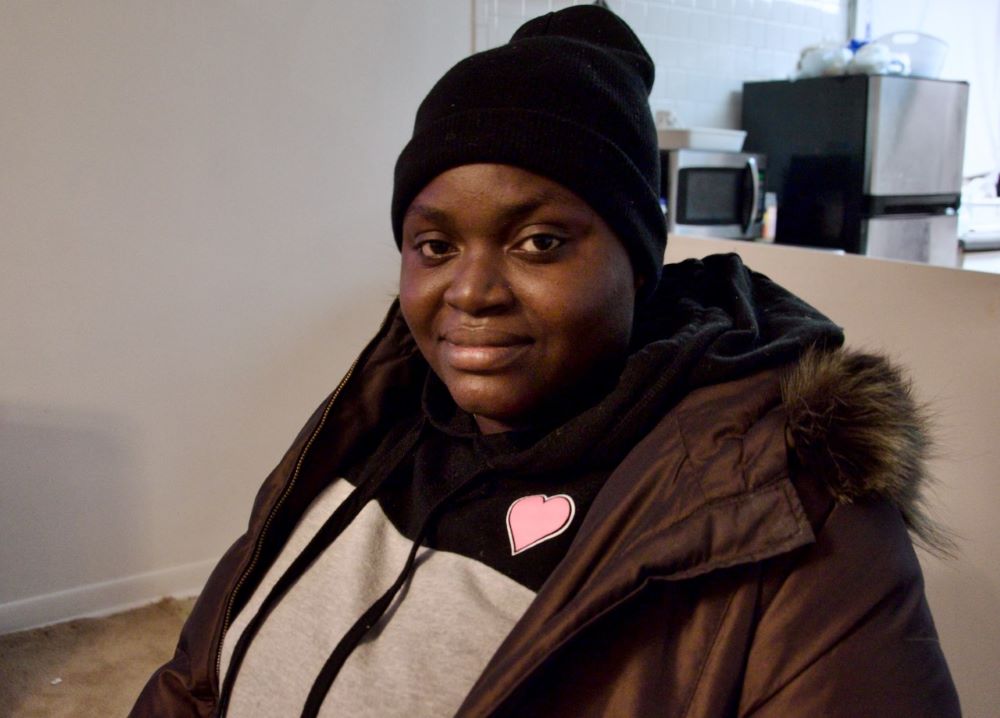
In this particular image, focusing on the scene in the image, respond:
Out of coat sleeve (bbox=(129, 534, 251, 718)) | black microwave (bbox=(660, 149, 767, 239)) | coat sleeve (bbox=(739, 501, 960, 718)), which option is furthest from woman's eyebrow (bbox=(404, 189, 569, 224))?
black microwave (bbox=(660, 149, 767, 239))

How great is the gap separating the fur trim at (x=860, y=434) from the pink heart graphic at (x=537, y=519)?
0.72 ft

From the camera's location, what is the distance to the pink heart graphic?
Result: 31.8 inches

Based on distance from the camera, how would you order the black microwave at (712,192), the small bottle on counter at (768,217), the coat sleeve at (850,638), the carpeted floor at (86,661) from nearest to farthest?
1. the coat sleeve at (850,638)
2. the carpeted floor at (86,661)
3. the black microwave at (712,192)
4. the small bottle on counter at (768,217)

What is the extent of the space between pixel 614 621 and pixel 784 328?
33cm

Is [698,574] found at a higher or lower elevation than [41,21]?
lower

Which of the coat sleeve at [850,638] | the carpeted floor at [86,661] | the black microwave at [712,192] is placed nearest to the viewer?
the coat sleeve at [850,638]

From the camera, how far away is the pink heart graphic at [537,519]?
31.8 inches

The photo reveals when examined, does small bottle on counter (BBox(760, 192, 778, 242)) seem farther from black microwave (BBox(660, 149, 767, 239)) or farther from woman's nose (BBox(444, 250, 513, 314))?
woman's nose (BBox(444, 250, 513, 314))

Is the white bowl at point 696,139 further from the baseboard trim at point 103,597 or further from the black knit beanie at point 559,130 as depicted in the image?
the black knit beanie at point 559,130

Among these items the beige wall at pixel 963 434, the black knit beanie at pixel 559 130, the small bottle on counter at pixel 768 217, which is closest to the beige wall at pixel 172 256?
the small bottle on counter at pixel 768 217

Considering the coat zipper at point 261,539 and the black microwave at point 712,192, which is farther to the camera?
the black microwave at point 712,192

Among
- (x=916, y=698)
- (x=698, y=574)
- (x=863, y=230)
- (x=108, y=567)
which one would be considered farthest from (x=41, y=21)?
(x=863, y=230)

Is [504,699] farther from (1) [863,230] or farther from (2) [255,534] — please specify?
(1) [863,230]

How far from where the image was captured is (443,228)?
0.83 metres
